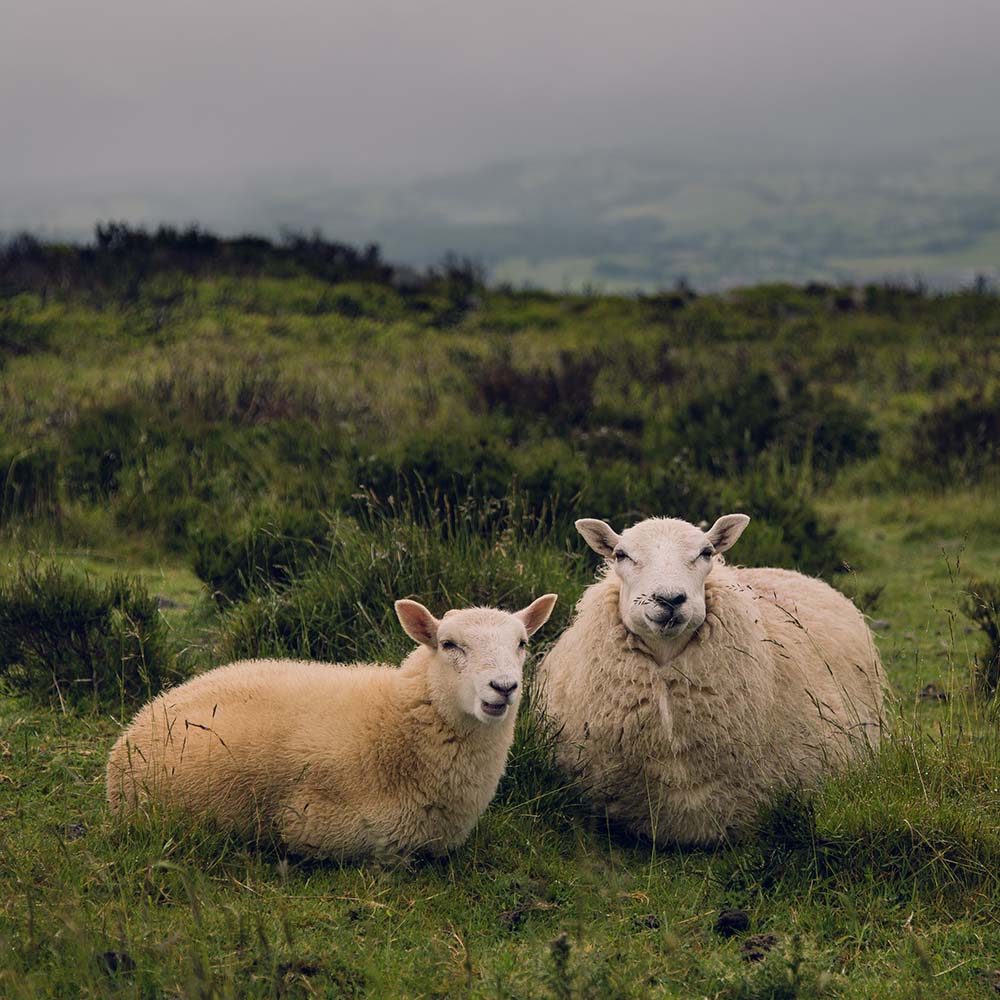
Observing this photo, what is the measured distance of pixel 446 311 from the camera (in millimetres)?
21578

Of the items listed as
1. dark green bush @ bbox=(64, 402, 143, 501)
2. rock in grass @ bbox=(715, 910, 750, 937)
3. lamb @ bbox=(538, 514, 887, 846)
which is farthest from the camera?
dark green bush @ bbox=(64, 402, 143, 501)

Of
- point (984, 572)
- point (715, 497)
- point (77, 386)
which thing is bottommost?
point (984, 572)

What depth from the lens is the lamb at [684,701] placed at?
15.1 ft

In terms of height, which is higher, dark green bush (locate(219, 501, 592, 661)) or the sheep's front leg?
dark green bush (locate(219, 501, 592, 661))

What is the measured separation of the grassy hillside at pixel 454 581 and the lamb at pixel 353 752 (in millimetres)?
158

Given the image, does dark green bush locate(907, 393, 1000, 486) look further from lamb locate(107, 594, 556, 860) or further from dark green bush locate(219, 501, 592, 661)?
lamb locate(107, 594, 556, 860)

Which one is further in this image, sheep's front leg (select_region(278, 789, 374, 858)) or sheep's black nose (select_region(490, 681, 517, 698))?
sheep's front leg (select_region(278, 789, 374, 858))

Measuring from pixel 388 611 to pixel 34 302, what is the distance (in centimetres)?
1452

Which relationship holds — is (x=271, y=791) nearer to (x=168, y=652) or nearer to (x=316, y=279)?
(x=168, y=652)

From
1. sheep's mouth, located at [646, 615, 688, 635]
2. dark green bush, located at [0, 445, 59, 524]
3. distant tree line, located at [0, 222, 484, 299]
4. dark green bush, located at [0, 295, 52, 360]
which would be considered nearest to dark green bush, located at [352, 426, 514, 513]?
dark green bush, located at [0, 445, 59, 524]

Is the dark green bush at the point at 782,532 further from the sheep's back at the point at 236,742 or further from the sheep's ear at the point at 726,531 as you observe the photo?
the sheep's back at the point at 236,742

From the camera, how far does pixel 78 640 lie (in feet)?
19.2

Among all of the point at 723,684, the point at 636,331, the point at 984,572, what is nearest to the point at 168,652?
the point at 723,684

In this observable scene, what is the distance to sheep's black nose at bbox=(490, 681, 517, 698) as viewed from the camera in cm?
390
